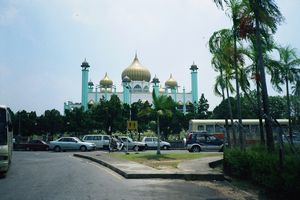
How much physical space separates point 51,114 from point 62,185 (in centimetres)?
5374

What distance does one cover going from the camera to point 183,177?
14875mm

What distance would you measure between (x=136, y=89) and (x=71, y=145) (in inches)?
1817

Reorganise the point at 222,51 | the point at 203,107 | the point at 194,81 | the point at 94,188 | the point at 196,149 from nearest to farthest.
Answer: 1. the point at 94,188
2. the point at 222,51
3. the point at 196,149
4. the point at 203,107
5. the point at 194,81

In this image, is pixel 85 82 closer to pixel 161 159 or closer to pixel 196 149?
pixel 196 149

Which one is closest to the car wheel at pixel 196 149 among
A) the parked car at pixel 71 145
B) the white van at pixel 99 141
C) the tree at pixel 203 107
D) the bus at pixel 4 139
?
the parked car at pixel 71 145

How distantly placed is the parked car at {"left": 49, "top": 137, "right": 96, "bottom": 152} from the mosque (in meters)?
40.1

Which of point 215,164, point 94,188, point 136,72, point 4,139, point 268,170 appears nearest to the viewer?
point 268,170

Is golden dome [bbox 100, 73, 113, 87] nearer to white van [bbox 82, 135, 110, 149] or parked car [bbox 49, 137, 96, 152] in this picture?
white van [bbox 82, 135, 110, 149]

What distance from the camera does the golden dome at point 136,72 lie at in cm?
8169

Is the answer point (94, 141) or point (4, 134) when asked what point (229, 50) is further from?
point (94, 141)

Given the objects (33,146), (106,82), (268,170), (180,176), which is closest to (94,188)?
(180,176)

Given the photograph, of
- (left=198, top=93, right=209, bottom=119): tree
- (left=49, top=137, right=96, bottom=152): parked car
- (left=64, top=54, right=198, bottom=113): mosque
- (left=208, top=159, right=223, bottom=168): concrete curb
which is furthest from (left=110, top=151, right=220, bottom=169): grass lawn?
→ (left=64, top=54, right=198, bottom=113): mosque

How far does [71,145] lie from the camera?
126ft

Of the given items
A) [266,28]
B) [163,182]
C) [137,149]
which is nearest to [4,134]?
[163,182]
